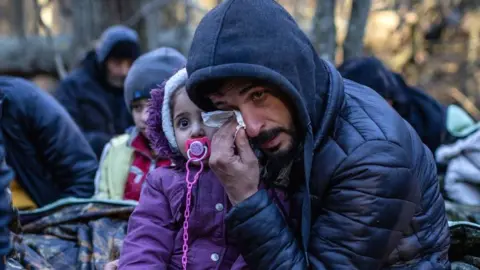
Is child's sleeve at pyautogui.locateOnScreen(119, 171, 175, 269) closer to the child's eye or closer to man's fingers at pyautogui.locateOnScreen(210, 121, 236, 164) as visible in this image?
man's fingers at pyautogui.locateOnScreen(210, 121, 236, 164)

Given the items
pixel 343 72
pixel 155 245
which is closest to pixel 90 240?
pixel 155 245

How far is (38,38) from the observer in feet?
30.5

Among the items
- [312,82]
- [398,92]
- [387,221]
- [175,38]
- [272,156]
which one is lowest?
[175,38]

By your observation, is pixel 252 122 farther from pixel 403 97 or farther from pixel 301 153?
pixel 403 97

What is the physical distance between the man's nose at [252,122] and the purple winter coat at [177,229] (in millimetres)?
418

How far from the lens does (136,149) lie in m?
3.82

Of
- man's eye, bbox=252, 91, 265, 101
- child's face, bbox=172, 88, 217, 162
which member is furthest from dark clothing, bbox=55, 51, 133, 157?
man's eye, bbox=252, 91, 265, 101

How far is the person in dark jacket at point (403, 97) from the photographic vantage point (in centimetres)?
420

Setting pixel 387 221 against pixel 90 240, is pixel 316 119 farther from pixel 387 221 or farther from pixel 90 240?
pixel 90 240

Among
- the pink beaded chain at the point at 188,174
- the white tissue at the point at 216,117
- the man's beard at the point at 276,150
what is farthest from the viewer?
the pink beaded chain at the point at 188,174

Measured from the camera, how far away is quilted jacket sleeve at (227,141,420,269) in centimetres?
205

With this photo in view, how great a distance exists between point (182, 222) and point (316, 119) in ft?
2.15

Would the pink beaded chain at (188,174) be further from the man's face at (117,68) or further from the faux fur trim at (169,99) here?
the man's face at (117,68)

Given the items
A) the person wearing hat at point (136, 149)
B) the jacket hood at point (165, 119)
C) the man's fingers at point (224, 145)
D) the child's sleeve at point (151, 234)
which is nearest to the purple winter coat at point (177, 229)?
the child's sleeve at point (151, 234)
